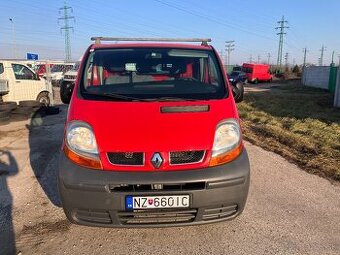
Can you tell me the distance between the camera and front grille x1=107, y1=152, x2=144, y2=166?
3410mm

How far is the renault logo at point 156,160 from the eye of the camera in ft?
11.1

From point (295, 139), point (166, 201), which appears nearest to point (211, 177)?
point (166, 201)

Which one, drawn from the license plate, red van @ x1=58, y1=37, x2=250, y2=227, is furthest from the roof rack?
the license plate

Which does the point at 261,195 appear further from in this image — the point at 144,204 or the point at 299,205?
the point at 144,204

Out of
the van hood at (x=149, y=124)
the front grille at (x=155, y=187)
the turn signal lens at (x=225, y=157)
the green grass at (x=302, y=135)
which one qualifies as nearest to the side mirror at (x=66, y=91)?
the van hood at (x=149, y=124)

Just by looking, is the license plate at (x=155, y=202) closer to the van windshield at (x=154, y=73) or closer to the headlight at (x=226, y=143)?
the headlight at (x=226, y=143)

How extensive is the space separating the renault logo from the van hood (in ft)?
0.15

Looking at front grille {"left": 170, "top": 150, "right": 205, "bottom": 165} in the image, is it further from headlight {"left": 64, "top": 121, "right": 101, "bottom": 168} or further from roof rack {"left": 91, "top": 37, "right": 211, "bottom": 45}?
roof rack {"left": 91, "top": 37, "right": 211, "bottom": 45}

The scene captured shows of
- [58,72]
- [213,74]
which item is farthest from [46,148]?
[58,72]

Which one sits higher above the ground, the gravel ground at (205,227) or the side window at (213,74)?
the side window at (213,74)

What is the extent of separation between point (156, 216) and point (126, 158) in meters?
0.57

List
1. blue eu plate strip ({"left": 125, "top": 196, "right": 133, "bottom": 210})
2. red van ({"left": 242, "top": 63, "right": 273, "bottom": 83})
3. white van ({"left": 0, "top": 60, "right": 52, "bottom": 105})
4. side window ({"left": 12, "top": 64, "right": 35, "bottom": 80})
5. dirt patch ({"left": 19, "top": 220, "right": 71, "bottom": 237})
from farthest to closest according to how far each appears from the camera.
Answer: red van ({"left": 242, "top": 63, "right": 273, "bottom": 83}) < side window ({"left": 12, "top": 64, "right": 35, "bottom": 80}) < white van ({"left": 0, "top": 60, "right": 52, "bottom": 105}) < dirt patch ({"left": 19, "top": 220, "right": 71, "bottom": 237}) < blue eu plate strip ({"left": 125, "top": 196, "right": 133, "bottom": 210})

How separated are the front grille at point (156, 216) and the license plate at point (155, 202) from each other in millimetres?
60

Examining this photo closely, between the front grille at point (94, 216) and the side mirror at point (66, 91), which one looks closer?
the front grille at point (94, 216)
